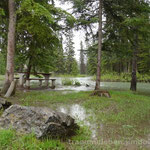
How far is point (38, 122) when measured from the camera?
290cm

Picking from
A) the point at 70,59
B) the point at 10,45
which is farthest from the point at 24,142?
the point at 70,59

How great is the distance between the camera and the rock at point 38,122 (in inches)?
109

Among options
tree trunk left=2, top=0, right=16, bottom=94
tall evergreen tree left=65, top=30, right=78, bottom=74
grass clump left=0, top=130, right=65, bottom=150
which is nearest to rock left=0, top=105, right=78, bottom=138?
grass clump left=0, top=130, right=65, bottom=150

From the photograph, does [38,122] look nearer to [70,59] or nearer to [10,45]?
[10,45]

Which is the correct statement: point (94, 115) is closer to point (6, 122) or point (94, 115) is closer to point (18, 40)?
point (6, 122)

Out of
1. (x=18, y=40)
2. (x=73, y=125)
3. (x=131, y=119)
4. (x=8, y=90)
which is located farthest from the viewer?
(x=18, y=40)

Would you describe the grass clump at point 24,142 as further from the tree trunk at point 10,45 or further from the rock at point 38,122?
the tree trunk at point 10,45

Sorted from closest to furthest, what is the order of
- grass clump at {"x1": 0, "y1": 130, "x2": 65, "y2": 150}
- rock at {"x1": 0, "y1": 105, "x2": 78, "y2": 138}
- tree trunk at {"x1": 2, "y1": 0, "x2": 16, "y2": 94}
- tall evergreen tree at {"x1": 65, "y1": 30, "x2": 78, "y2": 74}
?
1. grass clump at {"x1": 0, "y1": 130, "x2": 65, "y2": 150}
2. rock at {"x1": 0, "y1": 105, "x2": 78, "y2": 138}
3. tree trunk at {"x1": 2, "y1": 0, "x2": 16, "y2": 94}
4. tall evergreen tree at {"x1": 65, "y1": 30, "x2": 78, "y2": 74}

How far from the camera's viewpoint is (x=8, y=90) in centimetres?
736

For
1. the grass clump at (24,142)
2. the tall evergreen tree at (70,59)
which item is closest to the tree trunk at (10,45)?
the grass clump at (24,142)

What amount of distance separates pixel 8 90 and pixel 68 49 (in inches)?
1809

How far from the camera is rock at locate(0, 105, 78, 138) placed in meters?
2.78

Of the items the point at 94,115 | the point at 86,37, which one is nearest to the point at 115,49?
the point at 86,37

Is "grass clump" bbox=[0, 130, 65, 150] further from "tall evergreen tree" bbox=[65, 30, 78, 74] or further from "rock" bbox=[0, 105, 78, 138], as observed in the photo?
"tall evergreen tree" bbox=[65, 30, 78, 74]
